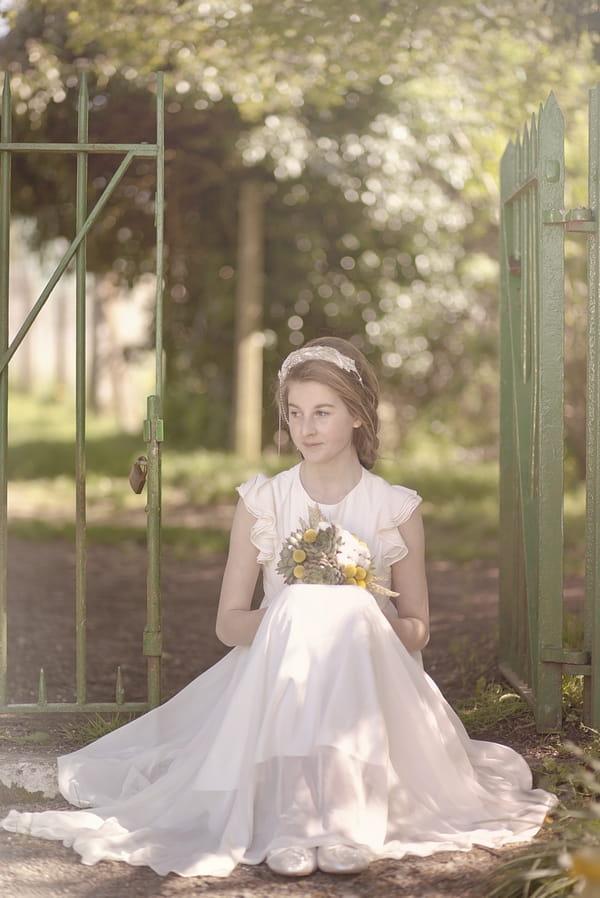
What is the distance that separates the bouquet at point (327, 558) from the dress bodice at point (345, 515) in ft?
0.83

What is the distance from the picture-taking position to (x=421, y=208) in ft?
37.9

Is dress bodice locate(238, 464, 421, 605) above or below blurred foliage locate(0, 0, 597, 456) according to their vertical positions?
below

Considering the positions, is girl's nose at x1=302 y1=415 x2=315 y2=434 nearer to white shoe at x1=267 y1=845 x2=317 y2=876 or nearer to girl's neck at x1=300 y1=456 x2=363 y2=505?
girl's neck at x1=300 y1=456 x2=363 y2=505

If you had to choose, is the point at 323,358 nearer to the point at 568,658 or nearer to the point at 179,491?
the point at 568,658

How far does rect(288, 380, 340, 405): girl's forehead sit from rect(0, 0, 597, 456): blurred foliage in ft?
8.46

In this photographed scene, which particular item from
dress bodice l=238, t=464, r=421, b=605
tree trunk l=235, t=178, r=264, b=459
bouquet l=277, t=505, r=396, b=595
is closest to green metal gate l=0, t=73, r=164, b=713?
dress bodice l=238, t=464, r=421, b=605

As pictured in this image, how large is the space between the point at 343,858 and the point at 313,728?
1.10 ft

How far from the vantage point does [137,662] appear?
585cm

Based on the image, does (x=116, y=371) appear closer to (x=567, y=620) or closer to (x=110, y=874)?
(x=567, y=620)

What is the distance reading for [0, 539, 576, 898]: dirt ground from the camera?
2936mm

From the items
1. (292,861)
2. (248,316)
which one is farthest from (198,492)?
(292,861)

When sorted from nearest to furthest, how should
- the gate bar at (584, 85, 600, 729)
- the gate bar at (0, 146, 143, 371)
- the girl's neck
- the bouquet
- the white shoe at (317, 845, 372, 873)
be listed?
1. the white shoe at (317, 845, 372, 873)
2. the bouquet
3. the girl's neck
4. the gate bar at (0, 146, 143, 371)
5. the gate bar at (584, 85, 600, 729)

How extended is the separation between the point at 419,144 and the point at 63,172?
10.8 ft

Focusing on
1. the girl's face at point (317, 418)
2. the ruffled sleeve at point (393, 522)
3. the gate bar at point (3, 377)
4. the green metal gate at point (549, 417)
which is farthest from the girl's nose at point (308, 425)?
the gate bar at point (3, 377)
